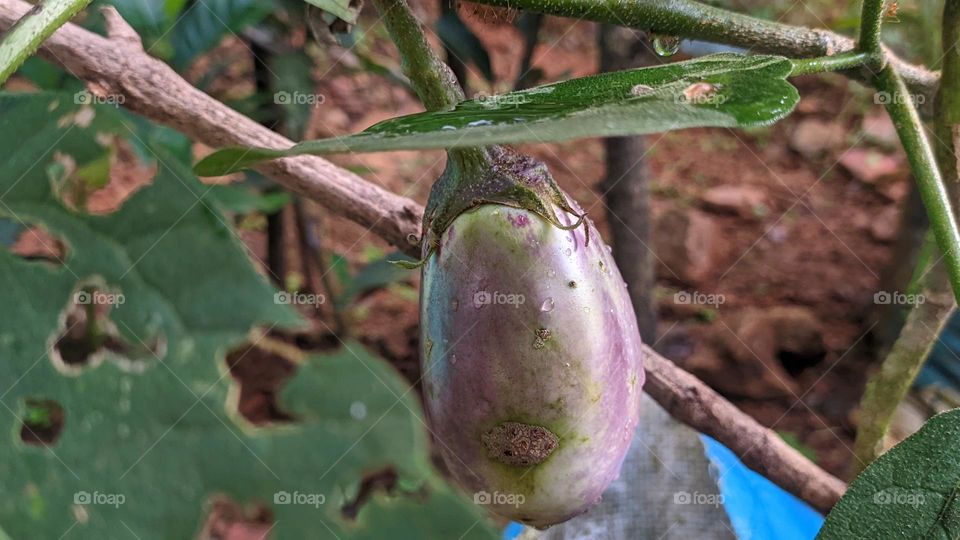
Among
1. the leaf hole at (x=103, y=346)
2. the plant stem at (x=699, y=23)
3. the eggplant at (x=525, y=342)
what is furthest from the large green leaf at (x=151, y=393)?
the plant stem at (x=699, y=23)

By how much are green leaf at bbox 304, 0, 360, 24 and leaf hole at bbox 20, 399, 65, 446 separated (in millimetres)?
367

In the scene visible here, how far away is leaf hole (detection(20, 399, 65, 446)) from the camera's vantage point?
1.86 ft

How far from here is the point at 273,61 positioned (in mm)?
1171

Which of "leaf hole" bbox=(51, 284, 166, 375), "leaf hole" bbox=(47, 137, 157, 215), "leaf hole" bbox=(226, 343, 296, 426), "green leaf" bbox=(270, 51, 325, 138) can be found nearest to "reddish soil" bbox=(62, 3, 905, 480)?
"leaf hole" bbox=(226, 343, 296, 426)

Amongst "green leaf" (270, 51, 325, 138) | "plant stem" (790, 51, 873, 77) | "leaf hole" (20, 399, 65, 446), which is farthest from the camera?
"green leaf" (270, 51, 325, 138)

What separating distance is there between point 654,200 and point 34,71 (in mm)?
1376

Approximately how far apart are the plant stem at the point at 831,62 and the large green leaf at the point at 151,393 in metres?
0.35

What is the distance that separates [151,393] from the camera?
1.87ft

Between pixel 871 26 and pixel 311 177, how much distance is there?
1.25 feet

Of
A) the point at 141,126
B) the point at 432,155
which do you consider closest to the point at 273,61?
the point at 141,126

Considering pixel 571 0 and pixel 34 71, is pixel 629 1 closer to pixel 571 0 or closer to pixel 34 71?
pixel 571 0

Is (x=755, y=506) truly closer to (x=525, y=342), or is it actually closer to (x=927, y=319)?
(x=927, y=319)

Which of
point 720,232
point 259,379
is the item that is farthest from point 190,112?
point 720,232

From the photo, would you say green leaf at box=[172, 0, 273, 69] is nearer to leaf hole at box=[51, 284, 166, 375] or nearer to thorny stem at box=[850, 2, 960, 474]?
leaf hole at box=[51, 284, 166, 375]
